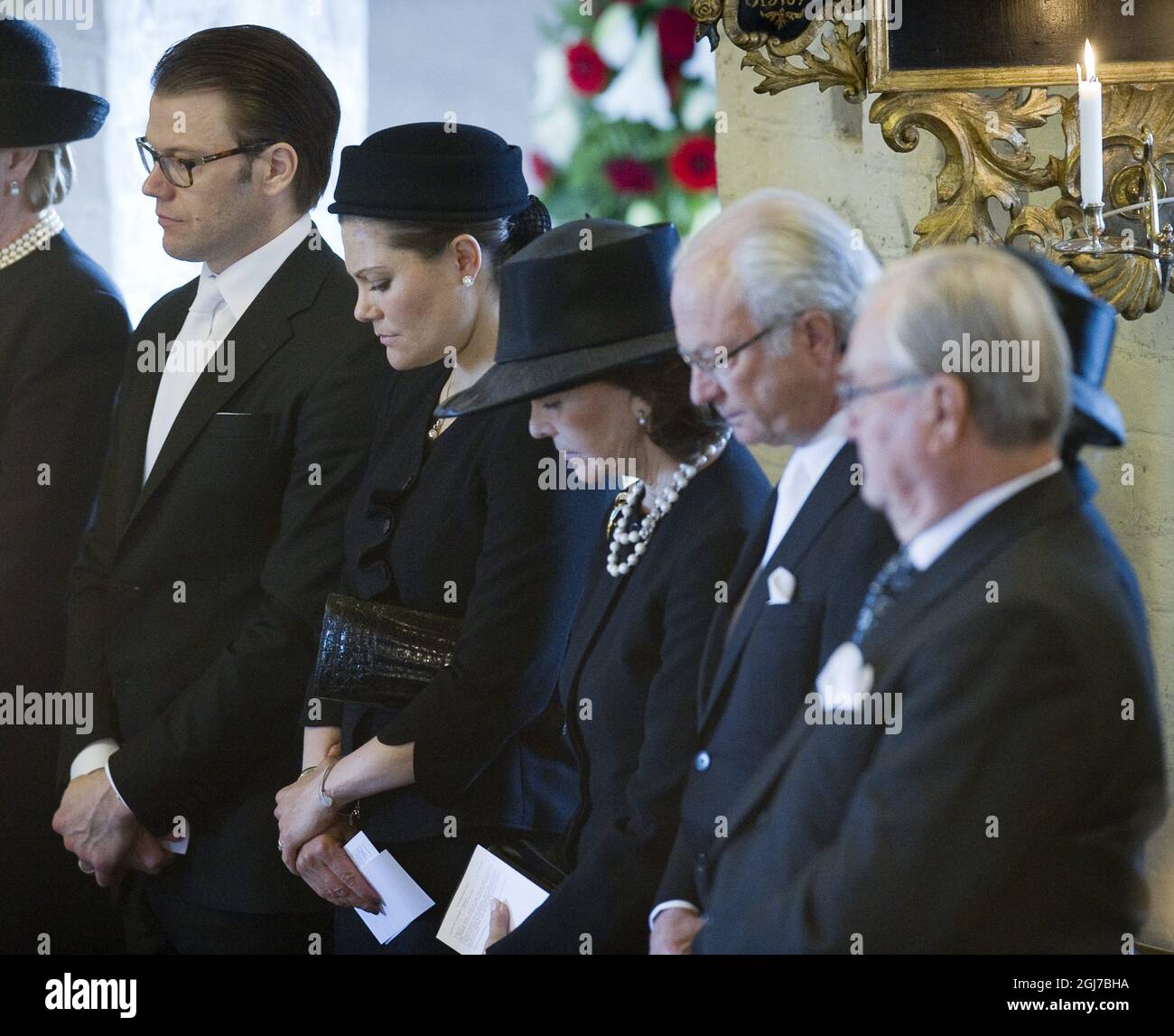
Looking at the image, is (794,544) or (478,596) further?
(478,596)

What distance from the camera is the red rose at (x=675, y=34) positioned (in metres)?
2.46

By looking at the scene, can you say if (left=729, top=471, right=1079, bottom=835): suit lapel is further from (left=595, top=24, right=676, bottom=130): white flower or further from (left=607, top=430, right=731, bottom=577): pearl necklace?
(left=595, top=24, right=676, bottom=130): white flower

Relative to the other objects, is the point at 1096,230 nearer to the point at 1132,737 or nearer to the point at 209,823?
the point at 1132,737

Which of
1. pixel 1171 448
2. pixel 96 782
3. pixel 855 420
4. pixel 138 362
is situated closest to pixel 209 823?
pixel 96 782

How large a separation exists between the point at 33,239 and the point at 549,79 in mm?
891

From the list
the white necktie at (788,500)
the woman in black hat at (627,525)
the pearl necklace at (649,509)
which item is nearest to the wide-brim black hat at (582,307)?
the woman in black hat at (627,525)

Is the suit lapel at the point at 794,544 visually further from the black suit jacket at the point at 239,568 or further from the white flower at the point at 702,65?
the white flower at the point at 702,65

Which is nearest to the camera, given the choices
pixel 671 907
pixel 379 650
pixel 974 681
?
pixel 974 681

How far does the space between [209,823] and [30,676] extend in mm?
401

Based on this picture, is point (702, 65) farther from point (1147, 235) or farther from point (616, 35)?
point (1147, 235)

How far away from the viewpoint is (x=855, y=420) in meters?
1.66

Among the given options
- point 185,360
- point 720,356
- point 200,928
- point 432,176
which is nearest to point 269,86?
point 432,176

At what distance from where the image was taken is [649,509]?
1999 mm

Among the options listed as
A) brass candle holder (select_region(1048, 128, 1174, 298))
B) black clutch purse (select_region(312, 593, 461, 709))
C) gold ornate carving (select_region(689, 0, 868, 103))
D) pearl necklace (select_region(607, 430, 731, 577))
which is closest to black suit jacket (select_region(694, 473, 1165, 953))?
pearl necklace (select_region(607, 430, 731, 577))
